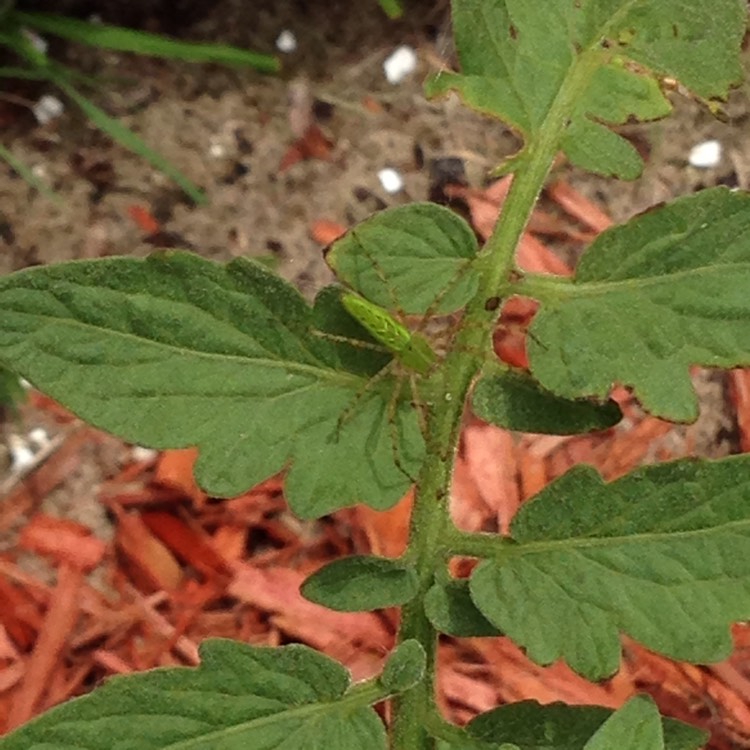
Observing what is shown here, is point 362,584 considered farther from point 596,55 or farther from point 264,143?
point 264,143

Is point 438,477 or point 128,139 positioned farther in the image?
point 128,139

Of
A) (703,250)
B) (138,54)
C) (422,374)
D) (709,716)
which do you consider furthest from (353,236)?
(138,54)

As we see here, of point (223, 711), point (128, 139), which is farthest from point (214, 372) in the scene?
point (128, 139)

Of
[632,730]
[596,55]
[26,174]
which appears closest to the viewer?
[632,730]

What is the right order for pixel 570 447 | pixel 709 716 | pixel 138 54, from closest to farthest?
pixel 709 716
pixel 570 447
pixel 138 54

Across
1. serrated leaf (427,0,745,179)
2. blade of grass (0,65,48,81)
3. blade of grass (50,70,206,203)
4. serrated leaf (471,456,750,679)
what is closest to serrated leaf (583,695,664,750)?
serrated leaf (471,456,750,679)

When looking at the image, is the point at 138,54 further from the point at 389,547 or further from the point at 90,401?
the point at 90,401

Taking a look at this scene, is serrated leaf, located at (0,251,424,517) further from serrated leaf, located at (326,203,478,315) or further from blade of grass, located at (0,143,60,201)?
blade of grass, located at (0,143,60,201)
